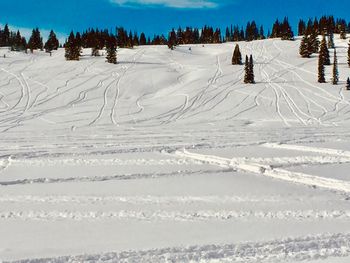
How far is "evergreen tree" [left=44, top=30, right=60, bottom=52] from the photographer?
9650cm

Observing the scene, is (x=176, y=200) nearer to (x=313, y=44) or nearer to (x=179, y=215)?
(x=179, y=215)

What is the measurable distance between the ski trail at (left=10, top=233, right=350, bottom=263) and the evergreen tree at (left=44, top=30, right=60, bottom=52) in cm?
9430

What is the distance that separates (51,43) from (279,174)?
93.6 m

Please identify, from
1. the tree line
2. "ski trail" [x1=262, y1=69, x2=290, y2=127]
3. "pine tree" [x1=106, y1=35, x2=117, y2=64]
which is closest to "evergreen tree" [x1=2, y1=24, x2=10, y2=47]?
"pine tree" [x1=106, y1=35, x2=117, y2=64]

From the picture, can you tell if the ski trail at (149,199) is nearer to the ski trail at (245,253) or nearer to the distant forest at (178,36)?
the ski trail at (245,253)

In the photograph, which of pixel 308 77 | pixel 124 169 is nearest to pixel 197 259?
pixel 124 169

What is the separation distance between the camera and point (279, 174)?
1084 cm

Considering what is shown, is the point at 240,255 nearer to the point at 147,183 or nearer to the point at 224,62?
the point at 147,183

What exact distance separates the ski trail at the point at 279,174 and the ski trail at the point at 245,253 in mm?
3331

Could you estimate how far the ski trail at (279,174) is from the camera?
31.8 feet

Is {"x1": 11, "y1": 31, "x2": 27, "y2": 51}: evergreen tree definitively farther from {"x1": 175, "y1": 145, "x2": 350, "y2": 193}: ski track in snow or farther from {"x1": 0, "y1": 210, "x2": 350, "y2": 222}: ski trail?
{"x1": 0, "y1": 210, "x2": 350, "y2": 222}: ski trail

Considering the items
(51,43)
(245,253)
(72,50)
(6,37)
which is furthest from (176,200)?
(6,37)

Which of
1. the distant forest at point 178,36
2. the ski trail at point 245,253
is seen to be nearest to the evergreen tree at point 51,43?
the distant forest at point 178,36

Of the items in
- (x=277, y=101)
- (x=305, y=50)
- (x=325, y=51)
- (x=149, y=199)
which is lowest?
(x=277, y=101)
